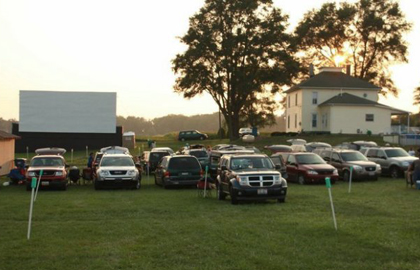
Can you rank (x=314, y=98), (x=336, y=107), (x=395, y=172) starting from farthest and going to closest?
1. (x=314, y=98)
2. (x=336, y=107)
3. (x=395, y=172)

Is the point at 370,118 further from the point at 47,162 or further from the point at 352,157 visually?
the point at 47,162

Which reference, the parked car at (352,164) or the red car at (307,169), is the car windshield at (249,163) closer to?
the red car at (307,169)

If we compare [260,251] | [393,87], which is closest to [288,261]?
[260,251]

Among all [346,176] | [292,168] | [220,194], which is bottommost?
[220,194]

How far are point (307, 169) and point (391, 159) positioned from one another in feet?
Answer: 20.8

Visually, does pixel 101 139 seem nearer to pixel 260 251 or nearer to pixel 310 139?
pixel 310 139

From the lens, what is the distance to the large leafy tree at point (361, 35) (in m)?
77.1

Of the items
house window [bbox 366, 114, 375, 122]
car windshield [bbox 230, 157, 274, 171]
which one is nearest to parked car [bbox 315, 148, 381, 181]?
car windshield [bbox 230, 157, 274, 171]

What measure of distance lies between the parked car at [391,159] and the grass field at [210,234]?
11.5 m

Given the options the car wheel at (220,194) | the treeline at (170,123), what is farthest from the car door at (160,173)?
the treeline at (170,123)

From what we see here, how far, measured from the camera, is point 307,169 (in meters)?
29.0

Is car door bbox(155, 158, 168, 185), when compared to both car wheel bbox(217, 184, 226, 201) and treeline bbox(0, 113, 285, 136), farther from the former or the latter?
treeline bbox(0, 113, 285, 136)

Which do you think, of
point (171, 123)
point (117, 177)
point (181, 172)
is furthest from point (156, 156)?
point (171, 123)

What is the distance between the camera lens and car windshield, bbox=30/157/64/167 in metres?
27.8
